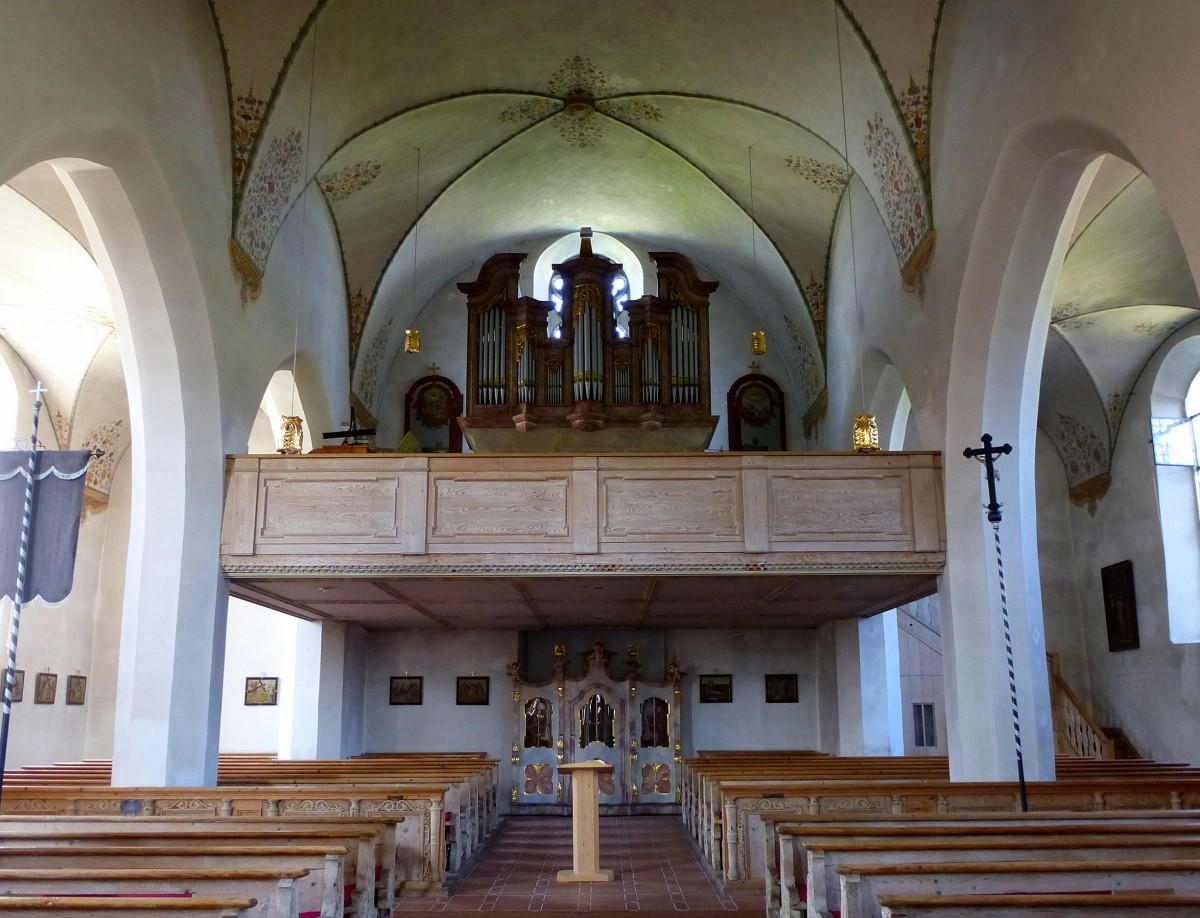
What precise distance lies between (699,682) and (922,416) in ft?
24.3

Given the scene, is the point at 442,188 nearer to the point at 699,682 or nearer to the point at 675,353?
the point at 675,353

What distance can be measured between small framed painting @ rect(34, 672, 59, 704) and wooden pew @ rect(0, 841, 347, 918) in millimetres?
12058

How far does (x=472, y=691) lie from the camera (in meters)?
18.0

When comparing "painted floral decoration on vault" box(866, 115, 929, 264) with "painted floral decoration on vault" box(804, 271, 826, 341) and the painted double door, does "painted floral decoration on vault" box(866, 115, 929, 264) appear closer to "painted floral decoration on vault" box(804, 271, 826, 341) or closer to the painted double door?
"painted floral decoration on vault" box(804, 271, 826, 341)

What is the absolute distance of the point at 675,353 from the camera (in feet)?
52.6

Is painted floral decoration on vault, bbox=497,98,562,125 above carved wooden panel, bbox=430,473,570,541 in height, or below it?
above

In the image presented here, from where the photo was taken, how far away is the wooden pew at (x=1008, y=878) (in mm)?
5273

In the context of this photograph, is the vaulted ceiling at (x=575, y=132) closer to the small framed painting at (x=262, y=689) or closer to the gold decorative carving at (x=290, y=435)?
the gold decorative carving at (x=290, y=435)

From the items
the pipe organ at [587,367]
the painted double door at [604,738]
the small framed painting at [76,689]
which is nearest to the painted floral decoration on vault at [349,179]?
the pipe organ at [587,367]

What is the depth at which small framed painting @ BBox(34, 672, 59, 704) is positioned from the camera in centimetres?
1684

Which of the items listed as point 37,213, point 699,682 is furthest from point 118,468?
point 699,682

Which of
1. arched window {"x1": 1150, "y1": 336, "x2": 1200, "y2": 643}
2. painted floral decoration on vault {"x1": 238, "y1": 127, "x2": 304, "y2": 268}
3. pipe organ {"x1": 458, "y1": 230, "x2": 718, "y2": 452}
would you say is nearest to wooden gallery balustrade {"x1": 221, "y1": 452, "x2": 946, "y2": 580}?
painted floral decoration on vault {"x1": 238, "y1": 127, "x2": 304, "y2": 268}

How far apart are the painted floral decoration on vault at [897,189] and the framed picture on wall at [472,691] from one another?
9663mm

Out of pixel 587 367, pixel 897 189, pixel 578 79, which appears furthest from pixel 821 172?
pixel 587 367
